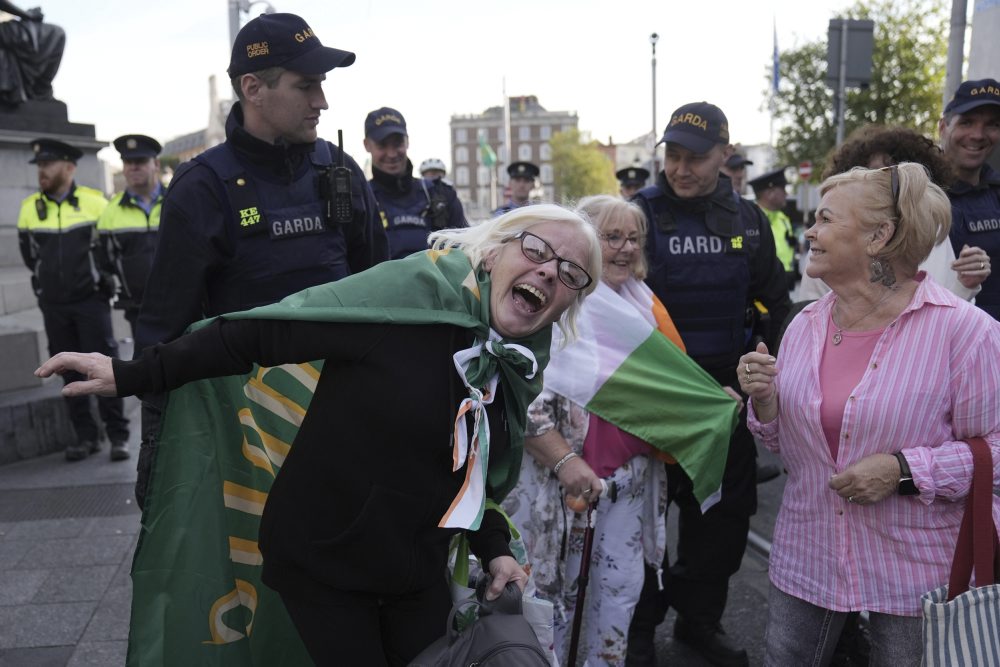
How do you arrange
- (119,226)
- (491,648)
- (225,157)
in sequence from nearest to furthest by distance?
(491,648) → (225,157) → (119,226)

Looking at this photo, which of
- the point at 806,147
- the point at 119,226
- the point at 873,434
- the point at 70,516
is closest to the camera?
the point at 873,434

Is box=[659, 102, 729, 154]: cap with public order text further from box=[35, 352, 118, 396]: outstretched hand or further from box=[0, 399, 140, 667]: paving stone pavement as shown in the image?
box=[0, 399, 140, 667]: paving stone pavement

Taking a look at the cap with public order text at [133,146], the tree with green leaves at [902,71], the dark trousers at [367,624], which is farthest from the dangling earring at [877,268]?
the tree with green leaves at [902,71]

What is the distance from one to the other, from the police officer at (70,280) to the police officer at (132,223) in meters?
0.11

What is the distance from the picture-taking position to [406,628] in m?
2.17

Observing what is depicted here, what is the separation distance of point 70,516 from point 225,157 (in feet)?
11.5

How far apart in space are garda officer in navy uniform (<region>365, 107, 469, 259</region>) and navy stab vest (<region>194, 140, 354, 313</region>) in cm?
346

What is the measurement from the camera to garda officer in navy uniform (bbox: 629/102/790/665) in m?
3.69

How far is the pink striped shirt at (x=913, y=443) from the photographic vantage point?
2.32 m

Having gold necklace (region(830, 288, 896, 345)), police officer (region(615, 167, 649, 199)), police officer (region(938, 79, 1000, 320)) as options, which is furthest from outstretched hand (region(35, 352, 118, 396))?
police officer (region(615, 167, 649, 199))

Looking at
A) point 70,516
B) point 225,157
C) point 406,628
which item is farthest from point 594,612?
point 70,516

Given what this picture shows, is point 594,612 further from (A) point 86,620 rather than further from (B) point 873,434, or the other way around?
(A) point 86,620

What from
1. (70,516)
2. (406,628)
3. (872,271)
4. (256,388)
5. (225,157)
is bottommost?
(70,516)

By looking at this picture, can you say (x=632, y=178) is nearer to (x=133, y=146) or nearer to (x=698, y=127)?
(x=133, y=146)
